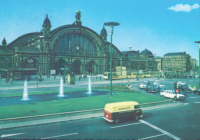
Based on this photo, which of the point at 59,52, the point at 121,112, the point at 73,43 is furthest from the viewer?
the point at 73,43

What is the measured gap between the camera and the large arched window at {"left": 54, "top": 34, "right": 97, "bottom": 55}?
7925 cm

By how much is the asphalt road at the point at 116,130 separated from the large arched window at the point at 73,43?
67.1 metres

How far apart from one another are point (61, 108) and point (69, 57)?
6140 centimetres

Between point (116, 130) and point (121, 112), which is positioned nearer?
point (116, 130)

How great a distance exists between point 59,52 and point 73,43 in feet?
29.0

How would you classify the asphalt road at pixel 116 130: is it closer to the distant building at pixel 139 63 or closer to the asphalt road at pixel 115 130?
the asphalt road at pixel 115 130

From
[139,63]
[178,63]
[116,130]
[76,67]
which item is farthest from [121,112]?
[178,63]

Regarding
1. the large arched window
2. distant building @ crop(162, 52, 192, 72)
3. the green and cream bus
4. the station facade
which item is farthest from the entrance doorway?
the green and cream bus

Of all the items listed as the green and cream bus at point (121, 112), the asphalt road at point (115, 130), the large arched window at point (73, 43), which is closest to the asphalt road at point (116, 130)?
the asphalt road at point (115, 130)

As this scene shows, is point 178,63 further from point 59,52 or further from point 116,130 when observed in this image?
point 116,130

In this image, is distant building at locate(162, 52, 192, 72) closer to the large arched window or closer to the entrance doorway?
the large arched window

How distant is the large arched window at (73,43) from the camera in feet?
260

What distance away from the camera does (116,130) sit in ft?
41.9

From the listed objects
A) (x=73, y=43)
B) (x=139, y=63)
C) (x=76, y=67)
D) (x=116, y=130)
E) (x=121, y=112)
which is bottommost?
(x=116, y=130)
